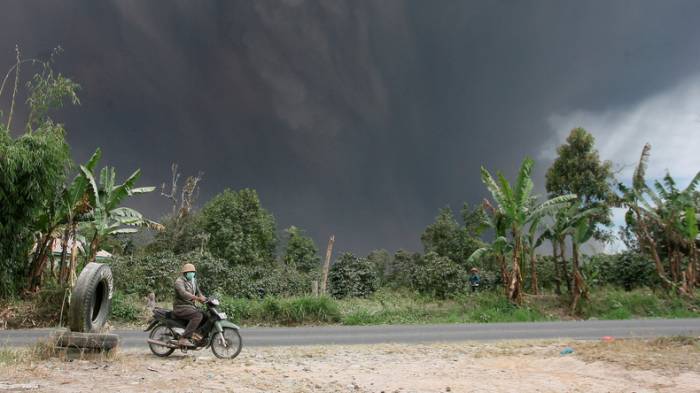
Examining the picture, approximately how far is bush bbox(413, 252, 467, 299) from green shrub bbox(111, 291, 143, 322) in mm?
10310

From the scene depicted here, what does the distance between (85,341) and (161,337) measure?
4.37 ft

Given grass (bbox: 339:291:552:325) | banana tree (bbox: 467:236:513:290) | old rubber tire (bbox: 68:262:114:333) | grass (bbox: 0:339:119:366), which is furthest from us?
banana tree (bbox: 467:236:513:290)

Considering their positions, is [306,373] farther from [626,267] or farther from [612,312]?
[626,267]

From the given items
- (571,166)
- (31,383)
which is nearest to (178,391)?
(31,383)

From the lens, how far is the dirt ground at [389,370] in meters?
6.29

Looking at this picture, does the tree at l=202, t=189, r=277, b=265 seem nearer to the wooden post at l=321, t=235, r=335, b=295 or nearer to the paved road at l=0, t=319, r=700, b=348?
the wooden post at l=321, t=235, r=335, b=295

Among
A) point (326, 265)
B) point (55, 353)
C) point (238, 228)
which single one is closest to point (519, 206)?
point (326, 265)

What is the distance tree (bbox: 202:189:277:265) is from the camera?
38188mm

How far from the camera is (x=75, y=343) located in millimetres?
8031

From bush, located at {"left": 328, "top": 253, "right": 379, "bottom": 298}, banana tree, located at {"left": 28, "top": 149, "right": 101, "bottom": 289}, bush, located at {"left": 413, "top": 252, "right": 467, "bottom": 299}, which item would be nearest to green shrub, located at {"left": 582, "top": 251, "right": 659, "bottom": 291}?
bush, located at {"left": 413, "top": 252, "right": 467, "bottom": 299}

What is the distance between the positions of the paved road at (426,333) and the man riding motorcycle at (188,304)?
6.28ft

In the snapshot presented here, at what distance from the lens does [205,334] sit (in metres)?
9.05

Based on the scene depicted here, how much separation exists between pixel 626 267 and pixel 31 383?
23.1 meters

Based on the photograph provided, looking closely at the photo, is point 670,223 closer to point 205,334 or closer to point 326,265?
point 326,265
